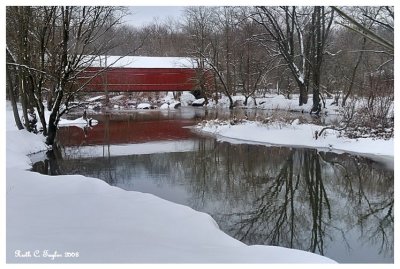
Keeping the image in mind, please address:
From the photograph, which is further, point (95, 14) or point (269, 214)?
point (95, 14)

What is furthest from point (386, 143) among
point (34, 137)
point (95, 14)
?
point (34, 137)

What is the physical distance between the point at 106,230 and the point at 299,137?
11452 millimetres

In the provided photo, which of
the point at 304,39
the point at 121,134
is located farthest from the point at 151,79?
the point at 121,134

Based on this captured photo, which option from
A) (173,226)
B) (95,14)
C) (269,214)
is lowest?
(269,214)

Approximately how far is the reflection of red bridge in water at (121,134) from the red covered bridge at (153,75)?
1191 cm

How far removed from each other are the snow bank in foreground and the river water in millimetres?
928

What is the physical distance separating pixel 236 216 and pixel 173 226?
1.92 m

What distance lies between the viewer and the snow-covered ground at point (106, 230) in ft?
13.2

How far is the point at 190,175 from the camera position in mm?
10016

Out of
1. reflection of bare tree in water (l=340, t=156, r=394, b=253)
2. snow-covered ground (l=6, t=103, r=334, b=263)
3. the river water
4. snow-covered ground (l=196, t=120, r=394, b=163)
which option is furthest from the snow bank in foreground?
snow-covered ground (l=6, t=103, r=334, b=263)

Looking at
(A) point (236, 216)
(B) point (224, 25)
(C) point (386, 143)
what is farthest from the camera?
(B) point (224, 25)

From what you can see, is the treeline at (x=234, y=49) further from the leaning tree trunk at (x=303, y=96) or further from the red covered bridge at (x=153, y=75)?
the red covered bridge at (x=153, y=75)

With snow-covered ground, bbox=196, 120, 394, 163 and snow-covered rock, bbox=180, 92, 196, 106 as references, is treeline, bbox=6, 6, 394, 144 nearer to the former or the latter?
snow-covered rock, bbox=180, 92, 196, 106

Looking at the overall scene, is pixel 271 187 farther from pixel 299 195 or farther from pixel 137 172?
pixel 137 172
